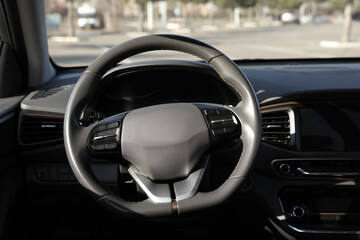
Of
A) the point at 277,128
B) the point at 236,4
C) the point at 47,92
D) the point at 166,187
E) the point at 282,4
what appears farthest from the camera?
the point at 282,4

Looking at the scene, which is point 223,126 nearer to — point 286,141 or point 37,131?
point 286,141

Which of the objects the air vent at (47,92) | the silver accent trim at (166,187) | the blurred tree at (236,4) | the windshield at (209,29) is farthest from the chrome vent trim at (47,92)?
the blurred tree at (236,4)

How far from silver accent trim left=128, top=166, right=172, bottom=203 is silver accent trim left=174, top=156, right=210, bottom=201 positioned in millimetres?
36

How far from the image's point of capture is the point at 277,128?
8.40 ft

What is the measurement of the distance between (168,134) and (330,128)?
1.14 m

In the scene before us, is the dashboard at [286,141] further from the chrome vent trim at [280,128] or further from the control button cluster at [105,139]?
the control button cluster at [105,139]

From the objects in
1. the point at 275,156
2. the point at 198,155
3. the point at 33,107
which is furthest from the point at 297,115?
the point at 33,107

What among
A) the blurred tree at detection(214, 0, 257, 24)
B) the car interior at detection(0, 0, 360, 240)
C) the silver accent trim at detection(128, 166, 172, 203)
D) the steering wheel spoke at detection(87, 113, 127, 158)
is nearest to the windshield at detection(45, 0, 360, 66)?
the blurred tree at detection(214, 0, 257, 24)

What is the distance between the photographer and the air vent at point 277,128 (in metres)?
2.54

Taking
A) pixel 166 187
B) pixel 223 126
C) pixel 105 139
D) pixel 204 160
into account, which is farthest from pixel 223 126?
pixel 105 139

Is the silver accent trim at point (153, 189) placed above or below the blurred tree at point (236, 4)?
below

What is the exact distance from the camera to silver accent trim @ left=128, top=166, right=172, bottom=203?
6.06 ft

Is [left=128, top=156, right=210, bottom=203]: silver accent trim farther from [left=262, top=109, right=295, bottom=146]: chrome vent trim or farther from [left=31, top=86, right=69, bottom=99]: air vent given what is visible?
[left=31, top=86, right=69, bottom=99]: air vent

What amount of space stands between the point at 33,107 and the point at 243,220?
1300 millimetres
